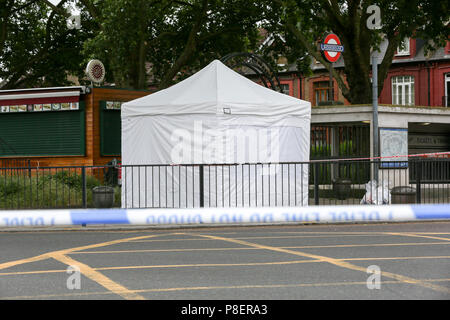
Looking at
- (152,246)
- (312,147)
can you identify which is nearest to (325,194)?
(312,147)

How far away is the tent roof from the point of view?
15531 millimetres

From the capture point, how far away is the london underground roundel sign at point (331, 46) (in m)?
18.5

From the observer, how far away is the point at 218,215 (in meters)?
3.50

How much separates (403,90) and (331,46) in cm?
2333

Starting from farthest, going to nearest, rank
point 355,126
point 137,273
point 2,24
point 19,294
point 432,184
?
point 2,24
point 355,126
point 432,184
point 137,273
point 19,294

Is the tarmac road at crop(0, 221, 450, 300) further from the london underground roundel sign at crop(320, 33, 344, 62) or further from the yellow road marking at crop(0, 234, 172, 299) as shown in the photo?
the london underground roundel sign at crop(320, 33, 344, 62)

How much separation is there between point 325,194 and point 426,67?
24924 millimetres

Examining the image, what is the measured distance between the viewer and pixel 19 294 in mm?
6039

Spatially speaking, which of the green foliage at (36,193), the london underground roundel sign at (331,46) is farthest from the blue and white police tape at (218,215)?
the london underground roundel sign at (331,46)

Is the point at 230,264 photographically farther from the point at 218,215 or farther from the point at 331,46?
the point at 331,46

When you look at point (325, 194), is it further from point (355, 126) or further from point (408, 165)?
point (355, 126)

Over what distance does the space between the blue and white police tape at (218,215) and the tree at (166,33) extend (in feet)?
70.7

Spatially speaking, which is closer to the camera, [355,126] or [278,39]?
[355,126]

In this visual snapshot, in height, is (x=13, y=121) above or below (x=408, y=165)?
above
